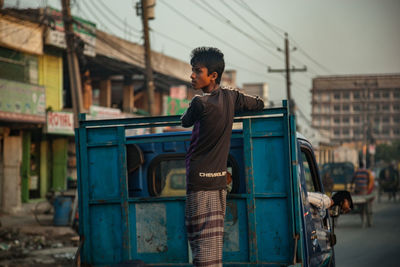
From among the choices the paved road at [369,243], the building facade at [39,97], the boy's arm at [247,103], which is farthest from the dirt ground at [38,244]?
the boy's arm at [247,103]

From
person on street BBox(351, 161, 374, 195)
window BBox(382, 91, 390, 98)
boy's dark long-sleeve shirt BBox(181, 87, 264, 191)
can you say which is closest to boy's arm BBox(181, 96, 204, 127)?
boy's dark long-sleeve shirt BBox(181, 87, 264, 191)

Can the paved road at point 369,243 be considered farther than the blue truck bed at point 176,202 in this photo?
Yes

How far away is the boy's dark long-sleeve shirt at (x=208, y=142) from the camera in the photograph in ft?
11.3

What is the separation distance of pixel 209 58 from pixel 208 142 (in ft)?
1.67

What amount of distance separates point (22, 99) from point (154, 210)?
17.9 metres

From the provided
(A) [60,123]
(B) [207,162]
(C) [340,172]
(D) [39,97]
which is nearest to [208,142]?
(B) [207,162]

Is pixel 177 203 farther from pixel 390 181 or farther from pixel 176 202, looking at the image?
pixel 390 181

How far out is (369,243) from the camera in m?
12.2

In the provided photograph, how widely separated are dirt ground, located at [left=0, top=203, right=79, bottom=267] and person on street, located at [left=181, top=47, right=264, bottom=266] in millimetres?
6501

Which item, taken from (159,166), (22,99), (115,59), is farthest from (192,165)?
(115,59)

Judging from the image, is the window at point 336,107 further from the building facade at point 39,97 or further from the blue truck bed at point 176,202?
the blue truck bed at point 176,202

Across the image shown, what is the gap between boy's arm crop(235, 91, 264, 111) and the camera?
379 cm

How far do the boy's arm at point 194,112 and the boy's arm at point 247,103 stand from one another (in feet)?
1.29

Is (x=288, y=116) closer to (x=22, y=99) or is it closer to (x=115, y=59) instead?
(x=22, y=99)
